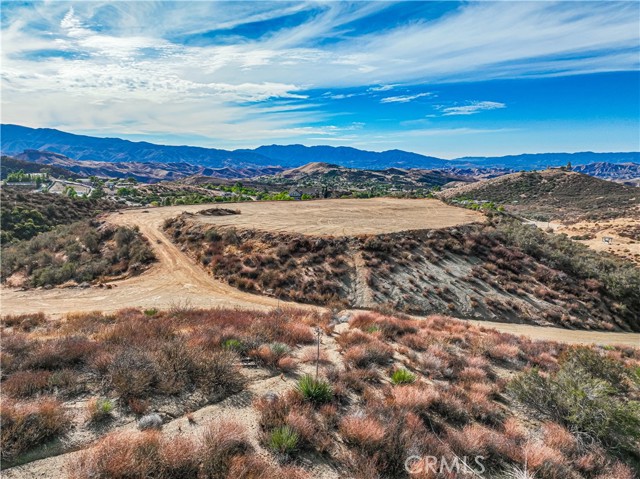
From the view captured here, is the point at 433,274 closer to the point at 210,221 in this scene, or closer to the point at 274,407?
the point at 274,407

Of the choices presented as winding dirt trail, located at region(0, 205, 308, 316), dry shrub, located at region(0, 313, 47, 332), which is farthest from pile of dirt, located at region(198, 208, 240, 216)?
dry shrub, located at region(0, 313, 47, 332)

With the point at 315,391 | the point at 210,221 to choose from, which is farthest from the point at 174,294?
the point at 315,391

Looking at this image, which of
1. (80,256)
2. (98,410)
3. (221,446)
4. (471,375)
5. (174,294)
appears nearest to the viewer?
(221,446)

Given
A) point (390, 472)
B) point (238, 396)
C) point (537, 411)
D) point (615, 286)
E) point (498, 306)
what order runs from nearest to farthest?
point (390, 472) < point (238, 396) < point (537, 411) < point (498, 306) < point (615, 286)

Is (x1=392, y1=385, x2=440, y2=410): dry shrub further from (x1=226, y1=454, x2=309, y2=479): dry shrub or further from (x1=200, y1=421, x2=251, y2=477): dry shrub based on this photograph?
(x1=200, y1=421, x2=251, y2=477): dry shrub

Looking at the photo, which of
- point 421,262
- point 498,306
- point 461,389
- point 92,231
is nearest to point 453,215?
point 421,262

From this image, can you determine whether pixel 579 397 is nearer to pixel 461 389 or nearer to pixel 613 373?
pixel 461 389
